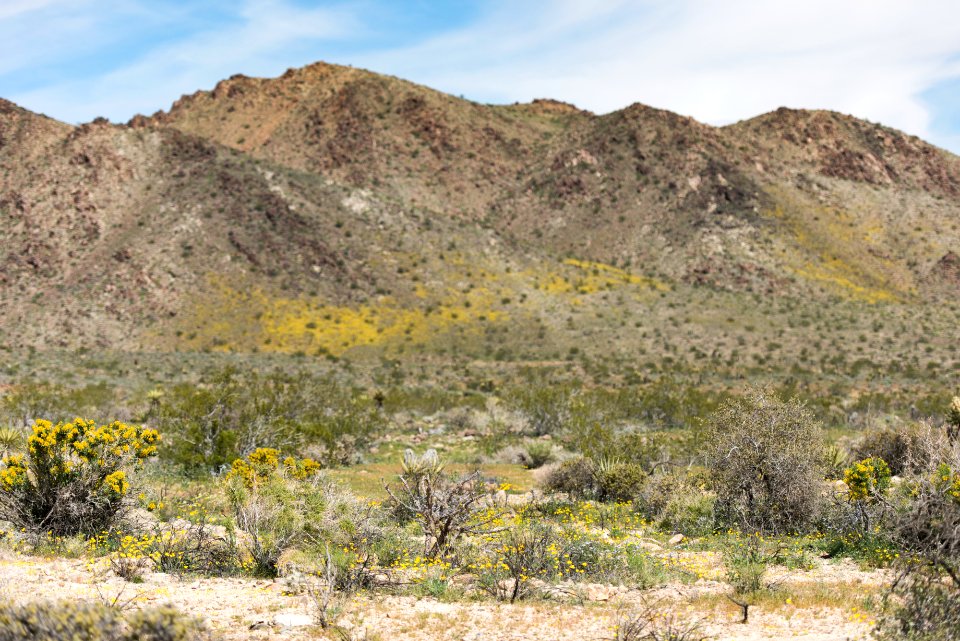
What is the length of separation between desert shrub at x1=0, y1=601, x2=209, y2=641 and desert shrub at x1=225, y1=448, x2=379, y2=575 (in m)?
3.44

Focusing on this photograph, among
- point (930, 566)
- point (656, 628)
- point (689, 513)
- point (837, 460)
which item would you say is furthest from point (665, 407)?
point (656, 628)

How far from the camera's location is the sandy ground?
6691 mm

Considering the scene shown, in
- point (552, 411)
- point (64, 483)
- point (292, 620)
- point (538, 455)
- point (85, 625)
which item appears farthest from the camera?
A: point (552, 411)

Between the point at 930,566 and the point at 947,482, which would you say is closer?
the point at 930,566

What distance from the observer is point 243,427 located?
55.8ft

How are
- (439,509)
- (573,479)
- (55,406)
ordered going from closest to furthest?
(439,509) → (573,479) → (55,406)

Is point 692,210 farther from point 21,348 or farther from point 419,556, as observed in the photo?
point 419,556

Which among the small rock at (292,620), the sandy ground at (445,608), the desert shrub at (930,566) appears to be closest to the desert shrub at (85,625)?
the sandy ground at (445,608)

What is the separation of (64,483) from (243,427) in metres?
7.19

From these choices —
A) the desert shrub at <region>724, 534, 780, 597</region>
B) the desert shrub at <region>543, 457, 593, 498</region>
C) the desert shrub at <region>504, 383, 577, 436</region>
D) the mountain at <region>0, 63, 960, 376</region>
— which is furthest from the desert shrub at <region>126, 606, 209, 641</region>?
the mountain at <region>0, 63, 960, 376</region>

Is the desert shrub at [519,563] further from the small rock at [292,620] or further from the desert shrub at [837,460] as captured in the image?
the desert shrub at [837,460]

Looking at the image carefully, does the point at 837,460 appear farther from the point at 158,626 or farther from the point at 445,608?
the point at 158,626

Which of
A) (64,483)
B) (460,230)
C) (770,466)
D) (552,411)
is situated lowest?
(552,411)

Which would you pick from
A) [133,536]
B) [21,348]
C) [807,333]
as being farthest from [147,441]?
[807,333]
